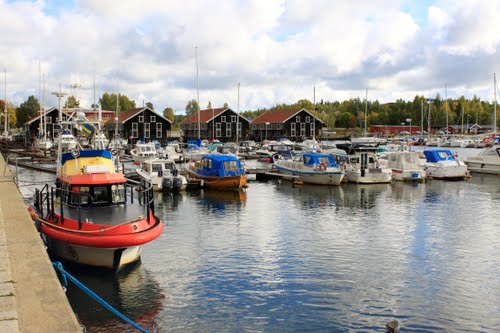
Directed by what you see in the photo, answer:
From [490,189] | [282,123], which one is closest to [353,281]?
[490,189]

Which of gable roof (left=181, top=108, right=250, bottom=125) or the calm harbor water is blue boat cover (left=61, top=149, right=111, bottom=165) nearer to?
the calm harbor water

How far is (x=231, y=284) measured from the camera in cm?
1738

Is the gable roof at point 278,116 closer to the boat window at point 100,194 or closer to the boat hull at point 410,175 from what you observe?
the boat hull at point 410,175

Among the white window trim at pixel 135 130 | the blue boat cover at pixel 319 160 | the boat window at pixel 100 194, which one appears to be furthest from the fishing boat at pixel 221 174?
the white window trim at pixel 135 130

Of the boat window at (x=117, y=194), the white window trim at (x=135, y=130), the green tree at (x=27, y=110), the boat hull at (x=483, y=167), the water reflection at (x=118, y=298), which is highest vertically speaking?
the green tree at (x=27, y=110)

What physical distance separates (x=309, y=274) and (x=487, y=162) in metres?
44.9

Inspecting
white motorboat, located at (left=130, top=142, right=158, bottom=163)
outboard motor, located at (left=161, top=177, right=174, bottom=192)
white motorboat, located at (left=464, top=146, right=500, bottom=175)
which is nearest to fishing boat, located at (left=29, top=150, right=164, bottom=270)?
outboard motor, located at (left=161, top=177, right=174, bottom=192)

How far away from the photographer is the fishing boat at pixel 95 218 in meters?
16.6

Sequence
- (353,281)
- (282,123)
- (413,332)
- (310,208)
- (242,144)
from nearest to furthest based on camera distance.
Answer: (413,332)
(353,281)
(310,208)
(242,144)
(282,123)

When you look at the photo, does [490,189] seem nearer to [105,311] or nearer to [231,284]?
[231,284]

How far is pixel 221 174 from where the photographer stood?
41250 millimetres

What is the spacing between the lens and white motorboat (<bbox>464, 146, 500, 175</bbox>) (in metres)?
55.0

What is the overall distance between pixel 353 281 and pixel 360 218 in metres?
12.5

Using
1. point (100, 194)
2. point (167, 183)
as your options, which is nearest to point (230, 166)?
point (167, 183)
